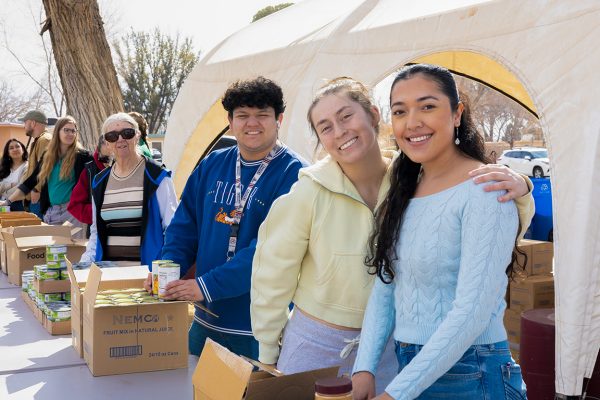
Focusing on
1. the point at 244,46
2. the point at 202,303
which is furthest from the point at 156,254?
the point at 244,46

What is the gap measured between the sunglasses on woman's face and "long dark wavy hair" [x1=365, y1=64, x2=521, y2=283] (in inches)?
76.6

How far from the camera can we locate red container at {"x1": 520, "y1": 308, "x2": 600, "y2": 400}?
13.2 ft

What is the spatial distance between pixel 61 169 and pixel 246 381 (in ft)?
14.4

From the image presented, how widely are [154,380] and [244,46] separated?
572 cm

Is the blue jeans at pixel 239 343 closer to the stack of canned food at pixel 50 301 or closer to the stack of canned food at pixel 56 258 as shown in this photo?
the stack of canned food at pixel 50 301

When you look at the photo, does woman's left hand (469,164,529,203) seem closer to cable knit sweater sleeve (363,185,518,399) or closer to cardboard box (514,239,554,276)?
cable knit sweater sleeve (363,185,518,399)

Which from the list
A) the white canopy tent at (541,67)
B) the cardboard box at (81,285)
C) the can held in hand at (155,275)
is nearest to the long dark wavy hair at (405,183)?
the white canopy tent at (541,67)

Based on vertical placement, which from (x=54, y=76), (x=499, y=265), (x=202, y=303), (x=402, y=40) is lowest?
(x=202, y=303)

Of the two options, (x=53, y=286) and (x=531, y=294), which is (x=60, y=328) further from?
(x=531, y=294)

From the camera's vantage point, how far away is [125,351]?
2398 mm

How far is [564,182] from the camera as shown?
348 centimetres

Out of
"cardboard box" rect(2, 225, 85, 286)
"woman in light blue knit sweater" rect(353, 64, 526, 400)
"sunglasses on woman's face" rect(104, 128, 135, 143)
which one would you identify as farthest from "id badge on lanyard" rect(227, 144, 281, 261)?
"cardboard box" rect(2, 225, 85, 286)

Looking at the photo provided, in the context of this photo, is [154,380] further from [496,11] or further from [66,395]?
[496,11]

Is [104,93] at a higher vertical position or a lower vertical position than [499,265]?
higher
